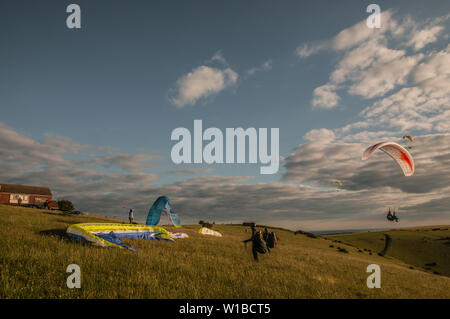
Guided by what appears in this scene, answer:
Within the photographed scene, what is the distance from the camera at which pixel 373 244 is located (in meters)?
80.6

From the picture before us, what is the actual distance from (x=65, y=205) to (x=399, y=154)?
5373 centimetres

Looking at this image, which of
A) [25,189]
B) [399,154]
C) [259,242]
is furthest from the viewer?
[25,189]

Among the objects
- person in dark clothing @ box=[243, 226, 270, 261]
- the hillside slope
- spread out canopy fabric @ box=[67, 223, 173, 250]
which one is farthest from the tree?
the hillside slope

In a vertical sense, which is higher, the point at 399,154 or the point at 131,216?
the point at 399,154

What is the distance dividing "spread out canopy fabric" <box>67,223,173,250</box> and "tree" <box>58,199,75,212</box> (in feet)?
118

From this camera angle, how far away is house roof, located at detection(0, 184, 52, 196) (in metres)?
76.8

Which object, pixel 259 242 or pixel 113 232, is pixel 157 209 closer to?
pixel 113 232

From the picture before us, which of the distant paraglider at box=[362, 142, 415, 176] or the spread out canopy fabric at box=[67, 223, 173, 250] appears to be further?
the distant paraglider at box=[362, 142, 415, 176]

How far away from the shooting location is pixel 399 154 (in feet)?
74.9

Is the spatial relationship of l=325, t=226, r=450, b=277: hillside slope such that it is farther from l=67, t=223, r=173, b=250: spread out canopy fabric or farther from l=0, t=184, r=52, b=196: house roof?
l=0, t=184, r=52, b=196: house roof

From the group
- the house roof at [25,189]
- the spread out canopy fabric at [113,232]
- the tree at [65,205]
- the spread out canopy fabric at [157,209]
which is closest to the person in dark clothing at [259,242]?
the spread out canopy fabric at [113,232]

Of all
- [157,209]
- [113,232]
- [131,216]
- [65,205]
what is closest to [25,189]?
[65,205]

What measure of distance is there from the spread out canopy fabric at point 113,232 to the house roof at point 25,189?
8030 cm
